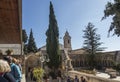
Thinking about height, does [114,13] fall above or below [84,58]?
above

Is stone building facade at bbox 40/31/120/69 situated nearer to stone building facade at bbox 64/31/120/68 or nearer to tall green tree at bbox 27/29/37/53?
stone building facade at bbox 64/31/120/68

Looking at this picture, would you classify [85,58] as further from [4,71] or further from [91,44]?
[4,71]

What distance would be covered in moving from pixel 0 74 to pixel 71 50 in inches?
2471

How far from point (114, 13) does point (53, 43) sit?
27.5 metres

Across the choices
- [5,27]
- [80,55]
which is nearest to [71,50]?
[80,55]

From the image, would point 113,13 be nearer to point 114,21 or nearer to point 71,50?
point 114,21

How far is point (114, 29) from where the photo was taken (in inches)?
635

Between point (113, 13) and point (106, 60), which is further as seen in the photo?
point (106, 60)

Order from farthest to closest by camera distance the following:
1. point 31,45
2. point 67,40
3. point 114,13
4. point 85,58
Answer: point 67,40 < point 31,45 < point 85,58 < point 114,13

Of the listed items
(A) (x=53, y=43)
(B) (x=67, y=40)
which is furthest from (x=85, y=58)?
(A) (x=53, y=43)

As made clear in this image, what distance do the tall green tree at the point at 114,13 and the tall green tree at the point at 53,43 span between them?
2603cm

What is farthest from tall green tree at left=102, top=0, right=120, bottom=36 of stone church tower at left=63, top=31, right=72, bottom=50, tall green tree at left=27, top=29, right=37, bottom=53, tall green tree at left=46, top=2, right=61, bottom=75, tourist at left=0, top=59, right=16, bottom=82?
stone church tower at left=63, top=31, right=72, bottom=50

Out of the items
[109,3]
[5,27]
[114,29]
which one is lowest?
[5,27]

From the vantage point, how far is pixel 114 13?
604 inches
